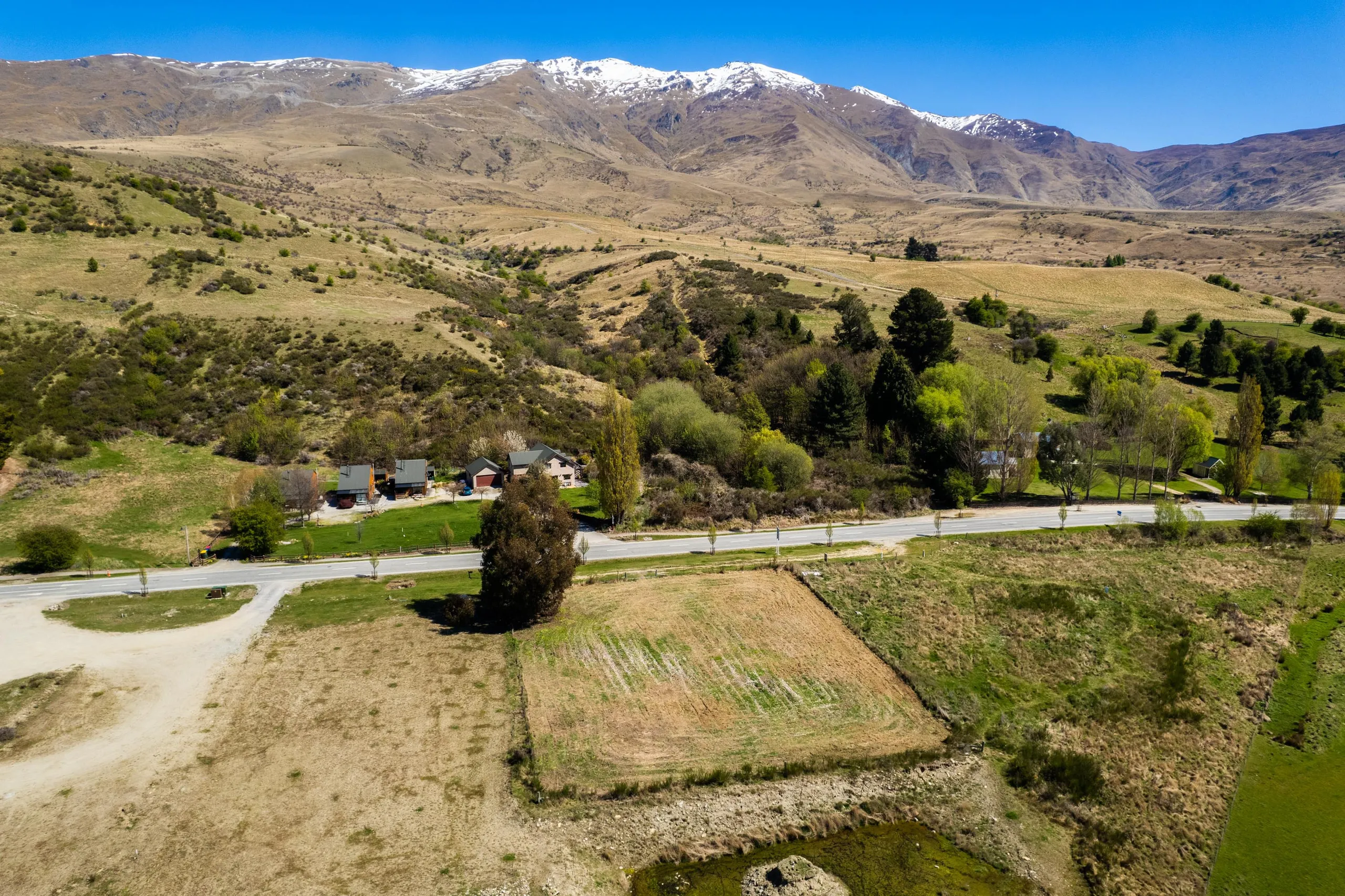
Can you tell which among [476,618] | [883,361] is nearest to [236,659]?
[476,618]

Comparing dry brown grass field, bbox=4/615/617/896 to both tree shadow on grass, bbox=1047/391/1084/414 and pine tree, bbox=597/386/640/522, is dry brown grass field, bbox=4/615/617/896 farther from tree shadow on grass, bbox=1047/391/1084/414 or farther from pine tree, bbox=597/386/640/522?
tree shadow on grass, bbox=1047/391/1084/414

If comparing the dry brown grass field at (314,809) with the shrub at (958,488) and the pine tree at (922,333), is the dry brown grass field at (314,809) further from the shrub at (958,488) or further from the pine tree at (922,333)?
the pine tree at (922,333)

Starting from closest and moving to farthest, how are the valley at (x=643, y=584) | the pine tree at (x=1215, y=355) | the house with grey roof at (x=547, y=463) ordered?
the valley at (x=643, y=584), the house with grey roof at (x=547, y=463), the pine tree at (x=1215, y=355)

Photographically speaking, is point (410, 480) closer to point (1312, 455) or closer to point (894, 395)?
point (894, 395)

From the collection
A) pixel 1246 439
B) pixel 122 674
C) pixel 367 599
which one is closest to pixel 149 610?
pixel 122 674

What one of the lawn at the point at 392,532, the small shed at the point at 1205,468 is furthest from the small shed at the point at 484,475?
the small shed at the point at 1205,468

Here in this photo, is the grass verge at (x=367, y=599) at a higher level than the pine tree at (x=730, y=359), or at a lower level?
lower
